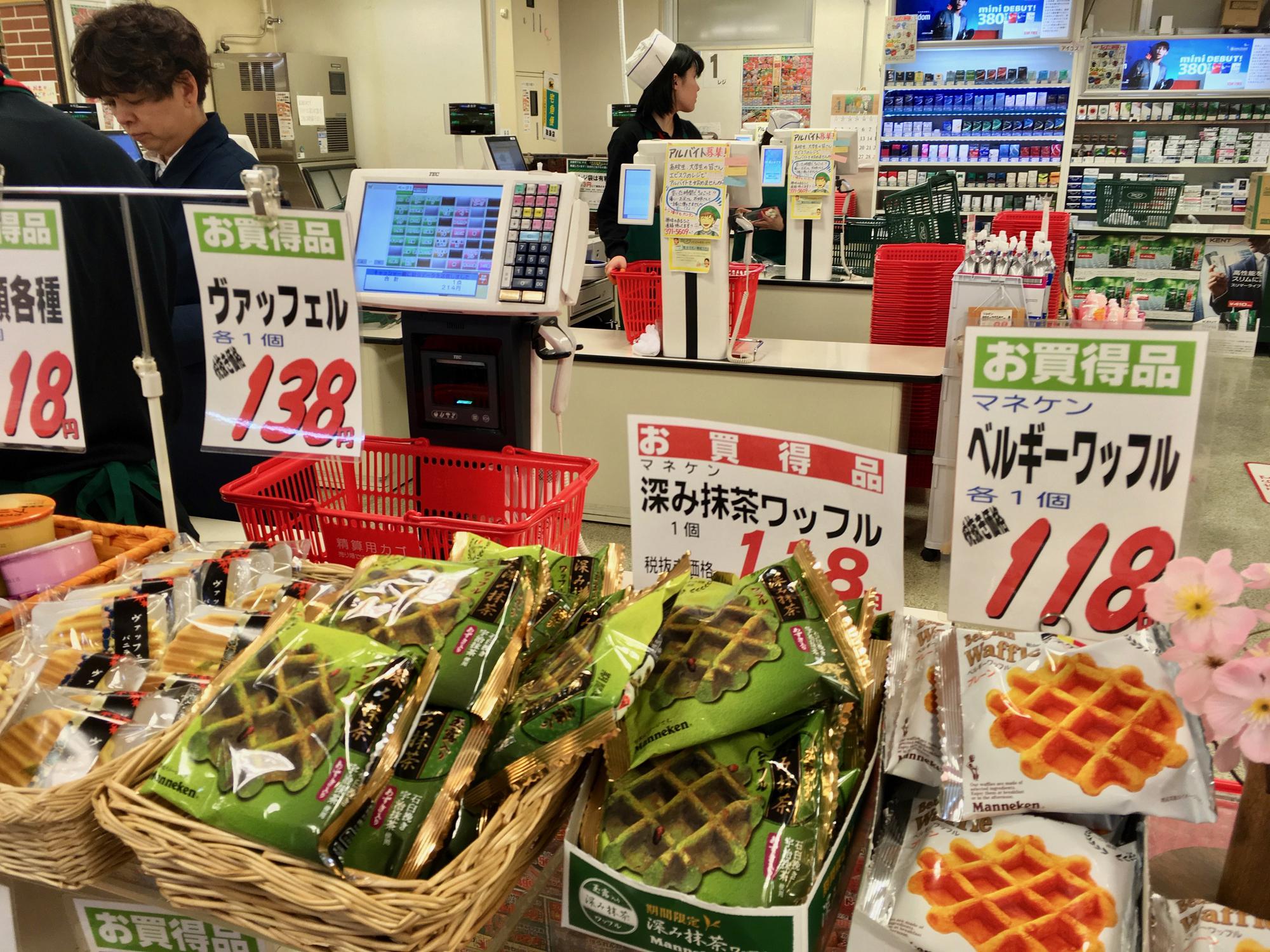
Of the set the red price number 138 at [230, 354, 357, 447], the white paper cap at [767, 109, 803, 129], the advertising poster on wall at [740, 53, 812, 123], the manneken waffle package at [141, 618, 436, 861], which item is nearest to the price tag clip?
the red price number 138 at [230, 354, 357, 447]

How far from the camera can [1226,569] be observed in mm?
833

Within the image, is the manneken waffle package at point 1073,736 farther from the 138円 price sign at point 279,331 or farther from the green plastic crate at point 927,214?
the green plastic crate at point 927,214

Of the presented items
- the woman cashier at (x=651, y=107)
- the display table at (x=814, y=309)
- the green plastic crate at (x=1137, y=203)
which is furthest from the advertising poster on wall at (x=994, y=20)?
the woman cashier at (x=651, y=107)

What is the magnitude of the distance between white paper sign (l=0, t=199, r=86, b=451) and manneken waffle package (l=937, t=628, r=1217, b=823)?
1267mm

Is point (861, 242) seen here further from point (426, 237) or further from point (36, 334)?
point (36, 334)

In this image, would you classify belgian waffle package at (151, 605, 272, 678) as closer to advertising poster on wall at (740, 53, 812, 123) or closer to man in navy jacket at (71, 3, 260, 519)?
man in navy jacket at (71, 3, 260, 519)

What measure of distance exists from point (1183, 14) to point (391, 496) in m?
9.18

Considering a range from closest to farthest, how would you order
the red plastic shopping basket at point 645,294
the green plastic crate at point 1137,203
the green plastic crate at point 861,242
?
the red plastic shopping basket at point 645,294
the green plastic crate at point 861,242
the green plastic crate at point 1137,203

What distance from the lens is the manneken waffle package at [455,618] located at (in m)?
0.95

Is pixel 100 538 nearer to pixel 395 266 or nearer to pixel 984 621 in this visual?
pixel 395 266

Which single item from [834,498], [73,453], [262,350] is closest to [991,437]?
[834,498]

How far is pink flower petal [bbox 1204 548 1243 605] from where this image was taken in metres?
0.82

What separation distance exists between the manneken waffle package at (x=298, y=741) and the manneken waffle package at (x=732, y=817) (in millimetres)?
241

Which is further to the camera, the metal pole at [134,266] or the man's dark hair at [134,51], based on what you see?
the man's dark hair at [134,51]
